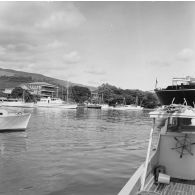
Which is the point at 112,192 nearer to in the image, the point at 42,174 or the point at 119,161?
the point at 42,174

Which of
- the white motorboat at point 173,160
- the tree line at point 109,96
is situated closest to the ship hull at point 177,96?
the white motorboat at point 173,160

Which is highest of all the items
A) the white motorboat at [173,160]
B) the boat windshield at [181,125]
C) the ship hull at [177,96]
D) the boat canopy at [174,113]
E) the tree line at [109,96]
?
the tree line at [109,96]

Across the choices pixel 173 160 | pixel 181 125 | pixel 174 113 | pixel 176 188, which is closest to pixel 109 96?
pixel 181 125

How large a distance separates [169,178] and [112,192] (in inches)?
112

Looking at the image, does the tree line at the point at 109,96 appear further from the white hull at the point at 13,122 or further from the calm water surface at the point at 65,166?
the calm water surface at the point at 65,166

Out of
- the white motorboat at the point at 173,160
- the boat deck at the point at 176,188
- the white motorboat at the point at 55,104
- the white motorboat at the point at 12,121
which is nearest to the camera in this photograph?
the boat deck at the point at 176,188

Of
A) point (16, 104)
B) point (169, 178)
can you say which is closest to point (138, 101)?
point (16, 104)

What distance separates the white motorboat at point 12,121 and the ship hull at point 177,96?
16.8 meters

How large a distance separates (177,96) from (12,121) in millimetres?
18942

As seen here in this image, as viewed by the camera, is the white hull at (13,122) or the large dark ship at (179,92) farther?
the white hull at (13,122)

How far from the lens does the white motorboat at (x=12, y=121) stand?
30.7 metres

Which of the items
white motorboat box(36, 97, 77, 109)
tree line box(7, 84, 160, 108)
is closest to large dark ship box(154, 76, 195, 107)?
white motorboat box(36, 97, 77, 109)

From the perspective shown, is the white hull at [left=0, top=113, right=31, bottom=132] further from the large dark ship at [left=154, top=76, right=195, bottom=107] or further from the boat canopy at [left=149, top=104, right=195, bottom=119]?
the boat canopy at [left=149, top=104, right=195, bottom=119]

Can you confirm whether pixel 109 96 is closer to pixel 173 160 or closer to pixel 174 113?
pixel 173 160
